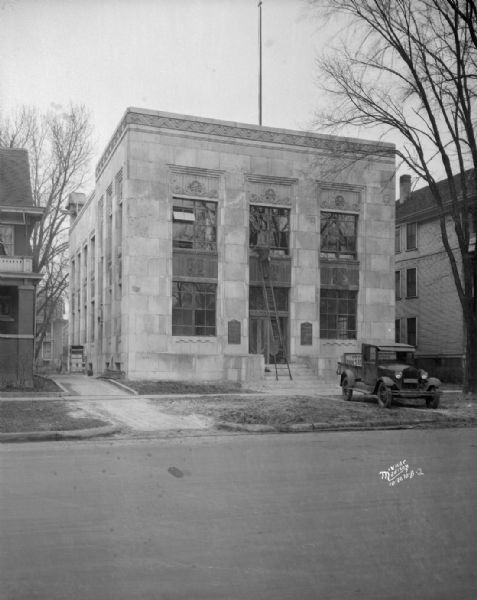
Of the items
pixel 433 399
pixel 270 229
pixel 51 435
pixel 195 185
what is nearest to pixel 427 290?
pixel 270 229

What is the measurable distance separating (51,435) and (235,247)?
18324 mm

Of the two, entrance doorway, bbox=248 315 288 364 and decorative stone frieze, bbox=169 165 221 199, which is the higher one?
decorative stone frieze, bbox=169 165 221 199

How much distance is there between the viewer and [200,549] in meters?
5.41

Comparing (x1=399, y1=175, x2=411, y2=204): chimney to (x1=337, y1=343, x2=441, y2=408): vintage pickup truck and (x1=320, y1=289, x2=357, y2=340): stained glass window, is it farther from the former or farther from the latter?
(x1=337, y1=343, x2=441, y2=408): vintage pickup truck

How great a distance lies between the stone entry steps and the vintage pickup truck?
4286 mm

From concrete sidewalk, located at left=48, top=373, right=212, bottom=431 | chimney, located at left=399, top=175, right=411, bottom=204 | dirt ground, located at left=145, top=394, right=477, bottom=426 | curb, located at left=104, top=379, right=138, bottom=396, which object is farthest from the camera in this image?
chimney, located at left=399, top=175, right=411, bottom=204

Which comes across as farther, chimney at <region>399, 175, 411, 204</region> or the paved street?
chimney at <region>399, 175, 411, 204</region>

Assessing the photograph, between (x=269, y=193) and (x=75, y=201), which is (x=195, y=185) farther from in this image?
(x=75, y=201)

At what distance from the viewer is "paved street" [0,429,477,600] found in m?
4.71

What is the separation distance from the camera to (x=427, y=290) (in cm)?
4125

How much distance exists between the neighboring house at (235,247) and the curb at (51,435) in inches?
580

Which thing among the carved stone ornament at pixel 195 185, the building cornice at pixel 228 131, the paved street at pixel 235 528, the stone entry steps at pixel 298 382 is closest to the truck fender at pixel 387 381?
the stone entry steps at pixel 298 382

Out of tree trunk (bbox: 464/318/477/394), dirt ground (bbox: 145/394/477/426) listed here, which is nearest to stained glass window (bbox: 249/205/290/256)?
tree trunk (bbox: 464/318/477/394)

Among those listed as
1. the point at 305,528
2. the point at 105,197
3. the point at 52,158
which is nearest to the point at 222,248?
the point at 105,197
